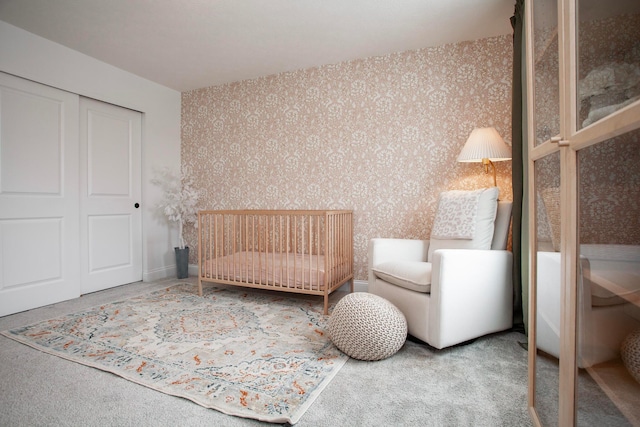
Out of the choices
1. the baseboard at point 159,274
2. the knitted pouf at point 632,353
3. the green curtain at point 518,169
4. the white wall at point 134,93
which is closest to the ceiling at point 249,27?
the white wall at point 134,93

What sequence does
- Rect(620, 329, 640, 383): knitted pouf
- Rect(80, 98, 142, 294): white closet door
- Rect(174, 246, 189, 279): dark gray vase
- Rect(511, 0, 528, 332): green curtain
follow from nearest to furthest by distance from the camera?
Rect(620, 329, 640, 383): knitted pouf < Rect(511, 0, 528, 332): green curtain < Rect(80, 98, 142, 294): white closet door < Rect(174, 246, 189, 279): dark gray vase

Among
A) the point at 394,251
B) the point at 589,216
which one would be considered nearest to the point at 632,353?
the point at 589,216

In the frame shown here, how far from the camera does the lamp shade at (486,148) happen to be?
7.57 feet

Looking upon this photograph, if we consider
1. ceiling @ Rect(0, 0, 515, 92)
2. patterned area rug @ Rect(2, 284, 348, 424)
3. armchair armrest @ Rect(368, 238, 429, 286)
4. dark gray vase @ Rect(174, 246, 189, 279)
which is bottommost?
patterned area rug @ Rect(2, 284, 348, 424)

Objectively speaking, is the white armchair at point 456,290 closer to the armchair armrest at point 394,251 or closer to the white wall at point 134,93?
the armchair armrest at point 394,251

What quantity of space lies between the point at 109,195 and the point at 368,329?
2954mm

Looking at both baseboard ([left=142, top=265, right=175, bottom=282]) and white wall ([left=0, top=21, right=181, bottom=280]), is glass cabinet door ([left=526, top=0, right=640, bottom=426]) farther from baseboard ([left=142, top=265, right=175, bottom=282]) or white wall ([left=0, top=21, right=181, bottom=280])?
baseboard ([left=142, top=265, right=175, bottom=282])

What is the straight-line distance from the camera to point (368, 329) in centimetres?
173

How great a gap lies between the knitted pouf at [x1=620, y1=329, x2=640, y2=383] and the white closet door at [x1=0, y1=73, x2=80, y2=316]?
11.6 feet

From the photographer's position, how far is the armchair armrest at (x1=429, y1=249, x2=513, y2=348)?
1812 mm

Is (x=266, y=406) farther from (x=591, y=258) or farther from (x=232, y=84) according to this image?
(x=232, y=84)

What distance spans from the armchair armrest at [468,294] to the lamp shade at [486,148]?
0.67 m

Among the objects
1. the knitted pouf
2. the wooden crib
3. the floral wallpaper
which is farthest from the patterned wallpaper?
the knitted pouf

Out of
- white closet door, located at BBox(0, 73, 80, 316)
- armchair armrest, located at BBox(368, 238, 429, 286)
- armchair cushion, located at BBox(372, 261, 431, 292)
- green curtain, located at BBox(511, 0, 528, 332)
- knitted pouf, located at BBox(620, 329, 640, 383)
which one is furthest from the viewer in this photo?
white closet door, located at BBox(0, 73, 80, 316)
